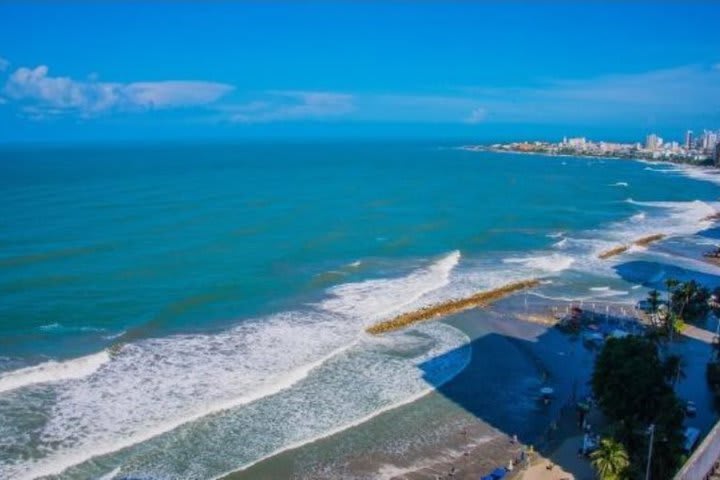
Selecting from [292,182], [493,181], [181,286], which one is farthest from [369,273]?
[493,181]

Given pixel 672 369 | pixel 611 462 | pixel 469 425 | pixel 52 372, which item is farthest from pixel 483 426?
pixel 52 372

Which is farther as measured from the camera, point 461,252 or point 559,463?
point 461,252

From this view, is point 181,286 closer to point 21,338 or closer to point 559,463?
point 21,338

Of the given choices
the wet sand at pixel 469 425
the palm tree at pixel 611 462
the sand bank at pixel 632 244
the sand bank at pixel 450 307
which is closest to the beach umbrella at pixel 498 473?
the wet sand at pixel 469 425

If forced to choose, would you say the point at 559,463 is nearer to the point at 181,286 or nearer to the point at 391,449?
the point at 391,449

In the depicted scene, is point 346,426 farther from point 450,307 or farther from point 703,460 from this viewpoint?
point 450,307

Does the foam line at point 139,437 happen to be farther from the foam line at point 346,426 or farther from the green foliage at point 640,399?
the green foliage at point 640,399

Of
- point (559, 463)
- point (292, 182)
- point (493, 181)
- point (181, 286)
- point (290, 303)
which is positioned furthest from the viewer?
point (493, 181)

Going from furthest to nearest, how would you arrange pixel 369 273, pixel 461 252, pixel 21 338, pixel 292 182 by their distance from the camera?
pixel 292 182 → pixel 461 252 → pixel 369 273 → pixel 21 338
